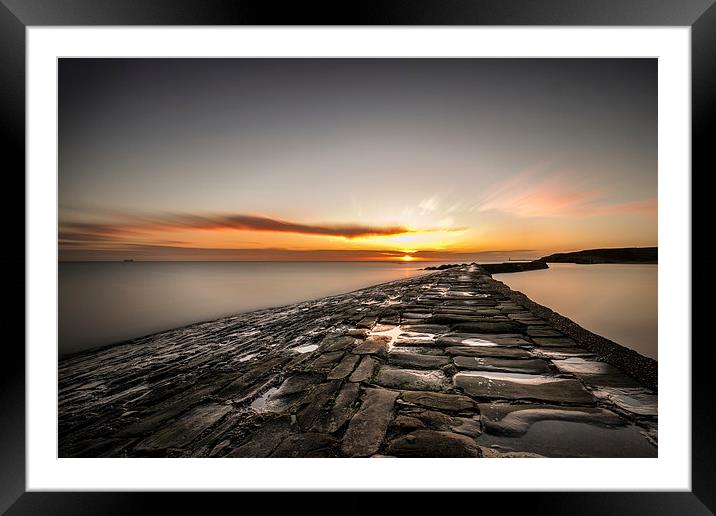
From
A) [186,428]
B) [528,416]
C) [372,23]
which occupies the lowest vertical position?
[186,428]

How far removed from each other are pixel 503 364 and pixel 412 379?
846mm

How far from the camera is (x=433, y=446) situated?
1547 mm

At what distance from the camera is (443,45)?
54.9 inches

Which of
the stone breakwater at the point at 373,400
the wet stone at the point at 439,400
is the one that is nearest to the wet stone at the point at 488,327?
the stone breakwater at the point at 373,400

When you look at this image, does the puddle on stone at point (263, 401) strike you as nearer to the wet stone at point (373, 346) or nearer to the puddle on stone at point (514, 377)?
the wet stone at point (373, 346)

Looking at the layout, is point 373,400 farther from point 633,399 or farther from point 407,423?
point 633,399

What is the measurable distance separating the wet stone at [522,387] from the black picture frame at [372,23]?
30.8 inches

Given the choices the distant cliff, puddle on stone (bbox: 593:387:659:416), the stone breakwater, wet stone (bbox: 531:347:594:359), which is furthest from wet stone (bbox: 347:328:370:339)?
the distant cliff

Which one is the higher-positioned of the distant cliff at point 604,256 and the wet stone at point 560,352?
the distant cliff at point 604,256

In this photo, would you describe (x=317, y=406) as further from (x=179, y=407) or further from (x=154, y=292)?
(x=154, y=292)

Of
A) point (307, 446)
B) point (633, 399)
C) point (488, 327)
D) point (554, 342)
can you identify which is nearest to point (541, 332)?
point (554, 342)

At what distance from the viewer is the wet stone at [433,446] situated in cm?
150
